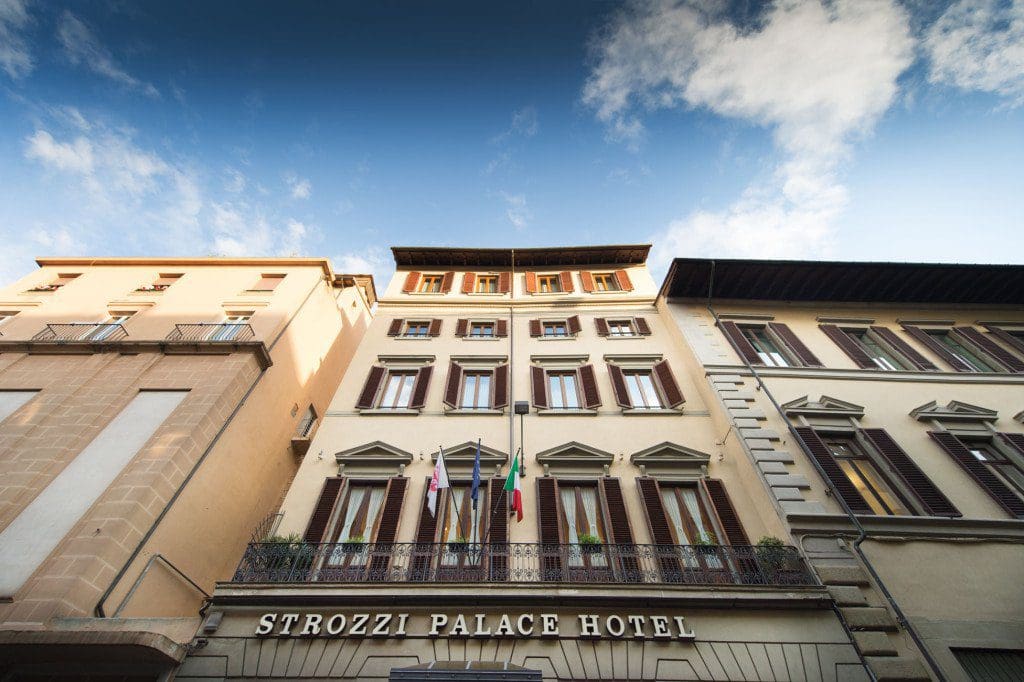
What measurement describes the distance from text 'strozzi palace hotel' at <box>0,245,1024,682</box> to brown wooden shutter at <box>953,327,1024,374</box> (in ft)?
0.66

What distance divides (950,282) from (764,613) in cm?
1501

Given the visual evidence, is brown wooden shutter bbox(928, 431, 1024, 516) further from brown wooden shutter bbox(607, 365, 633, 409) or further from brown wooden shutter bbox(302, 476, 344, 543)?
brown wooden shutter bbox(302, 476, 344, 543)

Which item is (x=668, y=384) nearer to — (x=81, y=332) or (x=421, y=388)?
(x=421, y=388)

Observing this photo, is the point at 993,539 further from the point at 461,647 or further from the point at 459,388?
the point at 459,388

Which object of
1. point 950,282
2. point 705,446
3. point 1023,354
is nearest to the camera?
point 705,446

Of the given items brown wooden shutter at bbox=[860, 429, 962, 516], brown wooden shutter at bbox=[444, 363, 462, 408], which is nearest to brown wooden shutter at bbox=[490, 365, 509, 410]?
→ brown wooden shutter at bbox=[444, 363, 462, 408]

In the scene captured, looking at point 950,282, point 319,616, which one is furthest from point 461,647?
point 950,282

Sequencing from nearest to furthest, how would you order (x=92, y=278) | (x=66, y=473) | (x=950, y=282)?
(x=66, y=473) → (x=950, y=282) → (x=92, y=278)

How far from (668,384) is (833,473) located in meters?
4.58

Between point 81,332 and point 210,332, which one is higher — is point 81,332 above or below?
above

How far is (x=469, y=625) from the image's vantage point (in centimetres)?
792

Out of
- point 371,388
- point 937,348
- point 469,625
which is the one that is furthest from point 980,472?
point 371,388

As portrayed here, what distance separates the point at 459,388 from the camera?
45.8 ft

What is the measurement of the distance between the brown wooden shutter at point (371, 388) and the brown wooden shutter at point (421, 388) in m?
1.14
